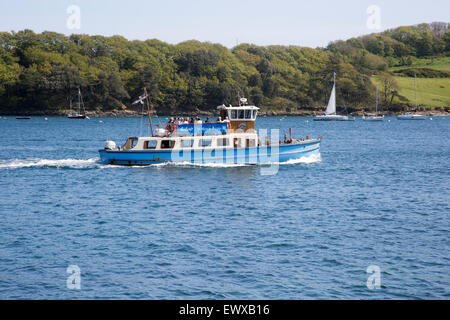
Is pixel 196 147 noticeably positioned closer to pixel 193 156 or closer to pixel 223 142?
pixel 193 156

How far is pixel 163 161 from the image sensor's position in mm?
56875

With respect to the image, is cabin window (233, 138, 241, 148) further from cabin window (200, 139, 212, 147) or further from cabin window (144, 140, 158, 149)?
cabin window (144, 140, 158, 149)

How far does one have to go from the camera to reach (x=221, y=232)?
32.1 m

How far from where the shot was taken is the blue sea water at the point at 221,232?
2367 centimetres

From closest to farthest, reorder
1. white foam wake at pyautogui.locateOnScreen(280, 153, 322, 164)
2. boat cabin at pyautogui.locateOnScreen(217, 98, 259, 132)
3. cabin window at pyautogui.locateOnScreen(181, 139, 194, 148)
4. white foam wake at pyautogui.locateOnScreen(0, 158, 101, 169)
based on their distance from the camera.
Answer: cabin window at pyautogui.locateOnScreen(181, 139, 194, 148) → boat cabin at pyautogui.locateOnScreen(217, 98, 259, 132) → white foam wake at pyautogui.locateOnScreen(0, 158, 101, 169) → white foam wake at pyautogui.locateOnScreen(280, 153, 322, 164)

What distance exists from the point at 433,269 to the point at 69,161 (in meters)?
46.7

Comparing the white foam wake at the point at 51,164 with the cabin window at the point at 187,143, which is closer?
the cabin window at the point at 187,143

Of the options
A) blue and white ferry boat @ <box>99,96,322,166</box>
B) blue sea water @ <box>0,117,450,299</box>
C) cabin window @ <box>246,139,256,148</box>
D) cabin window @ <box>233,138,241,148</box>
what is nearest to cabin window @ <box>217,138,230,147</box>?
blue and white ferry boat @ <box>99,96,322,166</box>

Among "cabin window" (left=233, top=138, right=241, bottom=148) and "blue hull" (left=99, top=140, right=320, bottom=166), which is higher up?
"cabin window" (left=233, top=138, right=241, bottom=148)

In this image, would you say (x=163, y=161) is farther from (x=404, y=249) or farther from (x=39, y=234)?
(x=404, y=249)

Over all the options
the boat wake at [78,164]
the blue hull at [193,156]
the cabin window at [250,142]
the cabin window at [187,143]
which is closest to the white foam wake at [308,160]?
the boat wake at [78,164]

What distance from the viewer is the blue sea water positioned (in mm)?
23672

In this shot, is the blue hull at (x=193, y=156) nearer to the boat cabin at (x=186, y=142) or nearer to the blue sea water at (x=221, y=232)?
the boat cabin at (x=186, y=142)

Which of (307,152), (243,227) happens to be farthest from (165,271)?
(307,152)
